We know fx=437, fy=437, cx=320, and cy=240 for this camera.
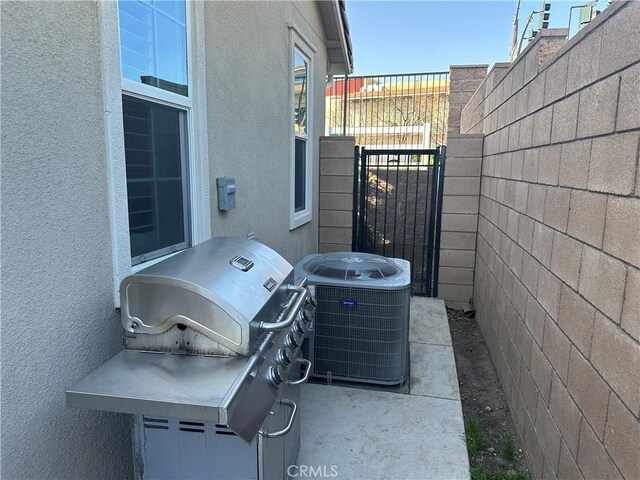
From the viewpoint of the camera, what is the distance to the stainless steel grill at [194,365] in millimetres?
1332

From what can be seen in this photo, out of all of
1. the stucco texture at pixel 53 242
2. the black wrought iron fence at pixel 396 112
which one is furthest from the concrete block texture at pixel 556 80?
the black wrought iron fence at pixel 396 112

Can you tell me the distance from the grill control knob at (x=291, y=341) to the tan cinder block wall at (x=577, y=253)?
1.23 metres

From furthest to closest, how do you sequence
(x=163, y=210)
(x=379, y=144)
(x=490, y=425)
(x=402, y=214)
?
(x=379, y=144) → (x=402, y=214) → (x=490, y=425) → (x=163, y=210)

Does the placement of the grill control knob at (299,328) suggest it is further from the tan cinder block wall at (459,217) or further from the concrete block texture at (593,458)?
the tan cinder block wall at (459,217)

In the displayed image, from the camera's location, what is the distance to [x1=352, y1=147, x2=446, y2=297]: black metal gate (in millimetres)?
5516

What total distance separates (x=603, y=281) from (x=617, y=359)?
0.31 m

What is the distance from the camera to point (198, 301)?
1508mm

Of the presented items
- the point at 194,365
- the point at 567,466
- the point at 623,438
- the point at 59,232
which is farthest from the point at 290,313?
the point at 567,466

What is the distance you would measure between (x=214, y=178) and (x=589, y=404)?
217 cm

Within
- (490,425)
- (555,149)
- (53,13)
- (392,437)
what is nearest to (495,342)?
(490,425)

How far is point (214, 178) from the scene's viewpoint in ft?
8.48

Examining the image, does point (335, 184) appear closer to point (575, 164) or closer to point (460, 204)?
point (460, 204)

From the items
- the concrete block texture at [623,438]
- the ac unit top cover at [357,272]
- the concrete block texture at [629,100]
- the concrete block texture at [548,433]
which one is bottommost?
the concrete block texture at [548,433]

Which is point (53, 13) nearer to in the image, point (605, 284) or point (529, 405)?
point (605, 284)
